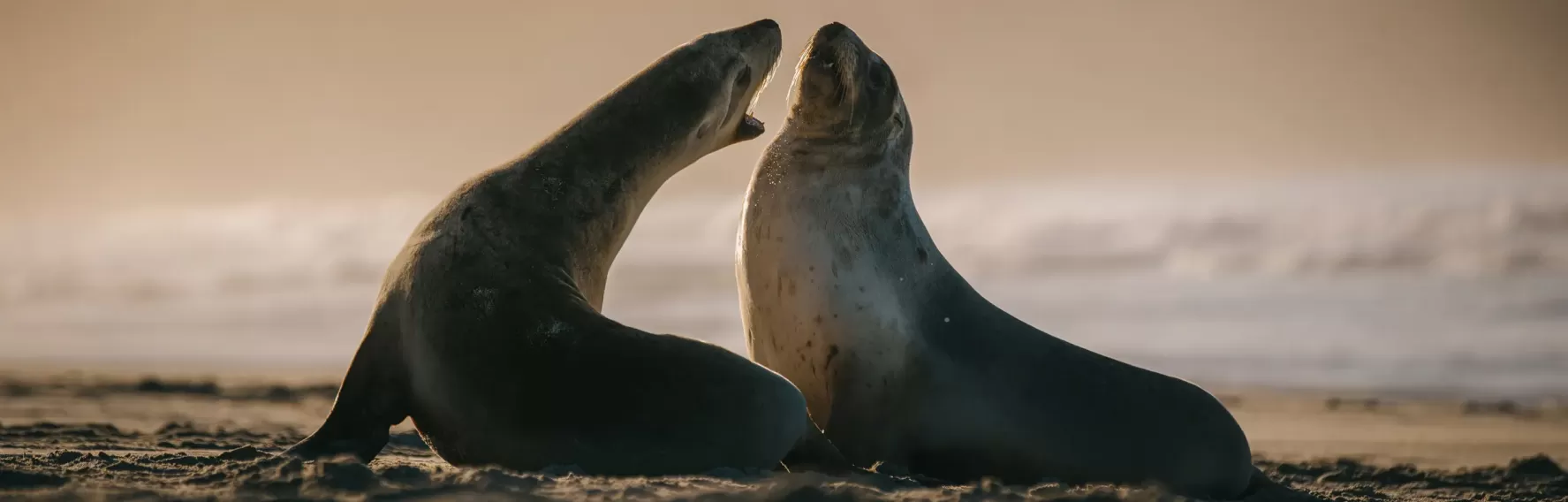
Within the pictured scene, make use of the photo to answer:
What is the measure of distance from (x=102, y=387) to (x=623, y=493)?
55.9 feet

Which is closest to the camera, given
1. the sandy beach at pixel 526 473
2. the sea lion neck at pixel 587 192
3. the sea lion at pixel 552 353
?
the sandy beach at pixel 526 473

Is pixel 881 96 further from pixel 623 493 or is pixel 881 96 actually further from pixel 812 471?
pixel 623 493

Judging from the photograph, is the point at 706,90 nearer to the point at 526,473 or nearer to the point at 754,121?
the point at 754,121

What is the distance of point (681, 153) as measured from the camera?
22.6 ft

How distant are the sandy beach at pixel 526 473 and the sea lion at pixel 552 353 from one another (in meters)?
0.18

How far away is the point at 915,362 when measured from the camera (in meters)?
6.73

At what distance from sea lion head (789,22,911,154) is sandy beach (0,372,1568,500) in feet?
6.21

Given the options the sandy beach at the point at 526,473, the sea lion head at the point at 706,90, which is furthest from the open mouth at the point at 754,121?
the sandy beach at the point at 526,473

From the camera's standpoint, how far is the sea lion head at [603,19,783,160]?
6727 mm

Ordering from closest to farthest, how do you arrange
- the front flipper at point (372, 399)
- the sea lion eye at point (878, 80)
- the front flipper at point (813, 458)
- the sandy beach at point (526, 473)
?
the sandy beach at point (526, 473), the front flipper at point (813, 458), the front flipper at point (372, 399), the sea lion eye at point (878, 80)

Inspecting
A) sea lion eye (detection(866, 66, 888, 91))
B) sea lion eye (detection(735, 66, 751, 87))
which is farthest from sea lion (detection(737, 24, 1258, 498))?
sea lion eye (detection(735, 66, 751, 87))

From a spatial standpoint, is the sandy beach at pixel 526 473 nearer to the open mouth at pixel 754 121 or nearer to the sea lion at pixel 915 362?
the sea lion at pixel 915 362

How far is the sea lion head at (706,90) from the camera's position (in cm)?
673

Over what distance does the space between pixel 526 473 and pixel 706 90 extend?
2.34 meters
